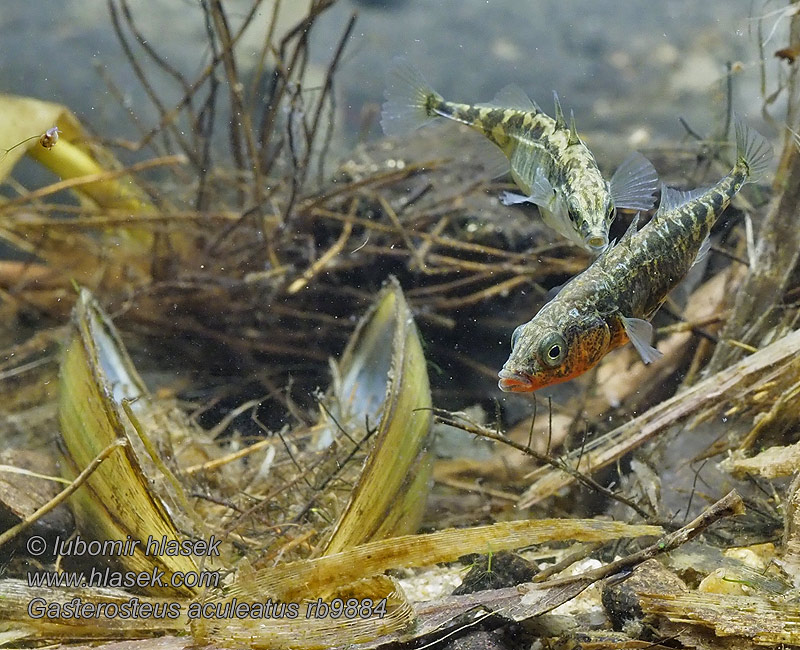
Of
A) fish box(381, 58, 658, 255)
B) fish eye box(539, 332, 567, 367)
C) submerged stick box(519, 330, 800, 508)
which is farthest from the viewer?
submerged stick box(519, 330, 800, 508)

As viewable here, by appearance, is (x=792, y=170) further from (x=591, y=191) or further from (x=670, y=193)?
(x=591, y=191)

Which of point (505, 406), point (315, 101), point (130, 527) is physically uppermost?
point (315, 101)

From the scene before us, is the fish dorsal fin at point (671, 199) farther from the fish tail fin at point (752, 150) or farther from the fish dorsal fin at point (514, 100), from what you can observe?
the fish dorsal fin at point (514, 100)

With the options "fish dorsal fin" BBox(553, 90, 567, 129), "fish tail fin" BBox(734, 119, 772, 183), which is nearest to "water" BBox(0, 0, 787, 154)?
"fish dorsal fin" BBox(553, 90, 567, 129)

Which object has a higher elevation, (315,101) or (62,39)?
(62,39)

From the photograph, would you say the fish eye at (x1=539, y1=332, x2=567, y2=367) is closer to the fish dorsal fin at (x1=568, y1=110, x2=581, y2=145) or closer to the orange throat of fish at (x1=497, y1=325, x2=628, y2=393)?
the orange throat of fish at (x1=497, y1=325, x2=628, y2=393)

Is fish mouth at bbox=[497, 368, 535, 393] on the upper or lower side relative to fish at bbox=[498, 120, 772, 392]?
lower

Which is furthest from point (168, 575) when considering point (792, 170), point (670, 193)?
point (792, 170)

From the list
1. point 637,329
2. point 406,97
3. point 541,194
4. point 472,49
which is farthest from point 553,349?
point 472,49
